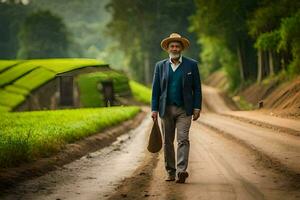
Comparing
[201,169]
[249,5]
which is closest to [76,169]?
[201,169]

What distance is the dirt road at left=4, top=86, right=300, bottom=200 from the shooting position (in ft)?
28.7

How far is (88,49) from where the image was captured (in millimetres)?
113875

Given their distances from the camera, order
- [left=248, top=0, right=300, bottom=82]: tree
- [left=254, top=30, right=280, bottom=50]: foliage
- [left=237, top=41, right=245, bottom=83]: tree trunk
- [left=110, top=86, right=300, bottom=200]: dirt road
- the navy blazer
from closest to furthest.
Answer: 1. [left=110, top=86, right=300, bottom=200]: dirt road
2. the navy blazer
3. [left=248, top=0, right=300, bottom=82]: tree
4. [left=254, top=30, right=280, bottom=50]: foliage
5. [left=237, top=41, right=245, bottom=83]: tree trunk

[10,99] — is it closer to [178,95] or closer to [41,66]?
[41,66]

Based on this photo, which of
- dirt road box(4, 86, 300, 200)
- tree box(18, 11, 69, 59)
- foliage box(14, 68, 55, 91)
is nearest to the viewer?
dirt road box(4, 86, 300, 200)

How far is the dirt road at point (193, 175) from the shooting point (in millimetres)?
8742

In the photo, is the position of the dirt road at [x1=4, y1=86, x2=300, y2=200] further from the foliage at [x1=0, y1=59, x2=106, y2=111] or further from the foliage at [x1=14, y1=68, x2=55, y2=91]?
the foliage at [x1=14, y1=68, x2=55, y2=91]

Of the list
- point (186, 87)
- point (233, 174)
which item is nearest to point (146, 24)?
point (233, 174)

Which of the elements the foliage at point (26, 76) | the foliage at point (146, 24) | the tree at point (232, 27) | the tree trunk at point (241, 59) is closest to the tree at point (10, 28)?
the foliage at point (146, 24)

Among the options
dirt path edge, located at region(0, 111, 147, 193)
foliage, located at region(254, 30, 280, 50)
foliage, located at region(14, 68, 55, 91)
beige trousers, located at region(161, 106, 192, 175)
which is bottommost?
dirt path edge, located at region(0, 111, 147, 193)

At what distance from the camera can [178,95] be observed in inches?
402

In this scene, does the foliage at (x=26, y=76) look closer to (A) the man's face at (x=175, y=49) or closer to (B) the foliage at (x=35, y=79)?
(B) the foliage at (x=35, y=79)

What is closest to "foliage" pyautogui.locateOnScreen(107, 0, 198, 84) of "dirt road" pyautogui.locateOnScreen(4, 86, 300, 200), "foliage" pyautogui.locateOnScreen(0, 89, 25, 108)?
"foliage" pyautogui.locateOnScreen(0, 89, 25, 108)

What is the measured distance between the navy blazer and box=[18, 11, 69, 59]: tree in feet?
200
